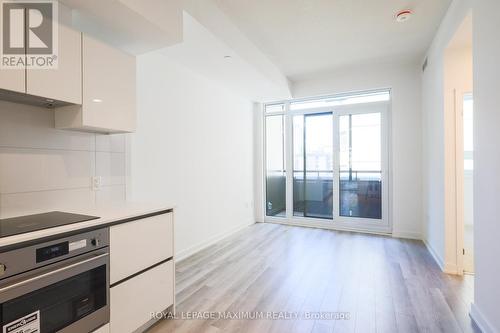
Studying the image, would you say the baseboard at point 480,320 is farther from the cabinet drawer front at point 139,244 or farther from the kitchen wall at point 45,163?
the kitchen wall at point 45,163

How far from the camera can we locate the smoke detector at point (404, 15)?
275 centimetres

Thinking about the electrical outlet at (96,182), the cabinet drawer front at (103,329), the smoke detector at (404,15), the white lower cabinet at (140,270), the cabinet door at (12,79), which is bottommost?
the cabinet drawer front at (103,329)

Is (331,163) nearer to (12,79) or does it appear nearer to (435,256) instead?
(435,256)

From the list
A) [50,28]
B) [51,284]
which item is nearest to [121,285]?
[51,284]

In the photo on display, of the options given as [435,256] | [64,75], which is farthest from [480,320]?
[64,75]

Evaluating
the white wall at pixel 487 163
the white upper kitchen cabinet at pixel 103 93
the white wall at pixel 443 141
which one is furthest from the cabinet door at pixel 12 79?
the white wall at pixel 443 141

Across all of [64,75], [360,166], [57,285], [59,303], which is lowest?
[59,303]

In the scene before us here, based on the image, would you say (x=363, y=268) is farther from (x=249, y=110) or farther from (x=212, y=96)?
(x=249, y=110)

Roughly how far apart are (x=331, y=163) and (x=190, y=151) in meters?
2.76

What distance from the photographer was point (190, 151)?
3.62m

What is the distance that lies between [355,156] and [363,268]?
7.52ft

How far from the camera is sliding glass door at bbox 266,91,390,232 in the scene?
464 cm

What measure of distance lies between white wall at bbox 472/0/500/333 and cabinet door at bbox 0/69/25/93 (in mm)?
2914

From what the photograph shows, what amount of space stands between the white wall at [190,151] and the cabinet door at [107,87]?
67 centimetres
